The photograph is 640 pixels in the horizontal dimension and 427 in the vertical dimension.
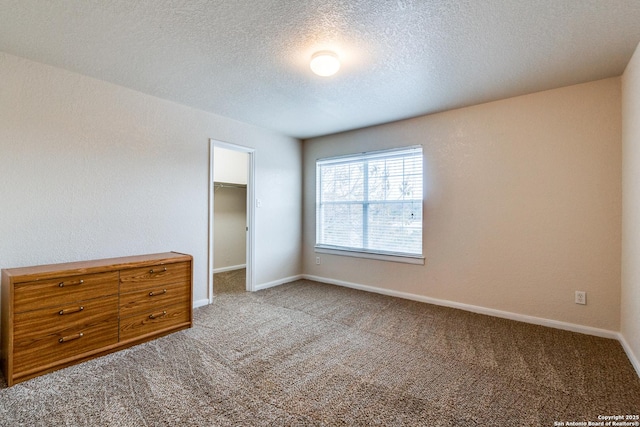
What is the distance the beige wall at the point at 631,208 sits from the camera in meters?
2.18

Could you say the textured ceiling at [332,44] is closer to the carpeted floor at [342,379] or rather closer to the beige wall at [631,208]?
the beige wall at [631,208]

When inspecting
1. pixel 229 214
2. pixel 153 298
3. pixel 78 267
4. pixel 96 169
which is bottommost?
pixel 153 298

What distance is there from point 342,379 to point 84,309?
2.03 meters

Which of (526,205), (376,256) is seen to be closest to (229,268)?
(376,256)

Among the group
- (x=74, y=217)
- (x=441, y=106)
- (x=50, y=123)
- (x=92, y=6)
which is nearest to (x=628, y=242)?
(x=441, y=106)

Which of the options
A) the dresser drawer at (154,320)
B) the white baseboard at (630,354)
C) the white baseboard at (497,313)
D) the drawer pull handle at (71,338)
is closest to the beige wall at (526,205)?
the white baseboard at (497,313)

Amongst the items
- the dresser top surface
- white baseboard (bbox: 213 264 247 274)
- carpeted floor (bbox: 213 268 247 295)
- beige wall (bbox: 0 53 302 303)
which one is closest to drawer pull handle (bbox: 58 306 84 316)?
the dresser top surface

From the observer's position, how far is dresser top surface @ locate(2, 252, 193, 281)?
2080mm

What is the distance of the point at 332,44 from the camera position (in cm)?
220

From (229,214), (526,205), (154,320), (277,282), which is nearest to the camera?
(154,320)

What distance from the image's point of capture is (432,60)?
7.94 feet

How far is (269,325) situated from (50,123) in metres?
2.67

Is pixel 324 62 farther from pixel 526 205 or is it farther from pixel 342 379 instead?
pixel 526 205

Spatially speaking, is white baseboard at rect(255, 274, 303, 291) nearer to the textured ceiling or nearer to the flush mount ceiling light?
the textured ceiling
